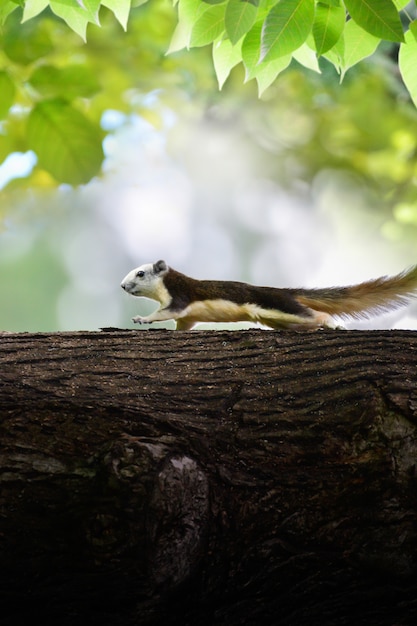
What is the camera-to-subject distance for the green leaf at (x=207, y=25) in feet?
6.20

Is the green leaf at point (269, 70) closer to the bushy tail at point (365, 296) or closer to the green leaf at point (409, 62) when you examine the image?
the green leaf at point (409, 62)

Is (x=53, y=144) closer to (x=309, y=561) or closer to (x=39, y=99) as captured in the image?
(x=39, y=99)

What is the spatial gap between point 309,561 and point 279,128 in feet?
18.5

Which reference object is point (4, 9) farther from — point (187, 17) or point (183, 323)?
point (183, 323)

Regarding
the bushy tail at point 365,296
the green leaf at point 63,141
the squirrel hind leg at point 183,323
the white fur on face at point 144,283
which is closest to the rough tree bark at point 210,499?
the green leaf at point 63,141

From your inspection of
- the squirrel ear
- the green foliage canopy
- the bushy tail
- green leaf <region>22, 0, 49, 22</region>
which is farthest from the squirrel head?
green leaf <region>22, 0, 49, 22</region>

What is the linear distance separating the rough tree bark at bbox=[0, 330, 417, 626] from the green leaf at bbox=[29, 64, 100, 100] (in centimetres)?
76

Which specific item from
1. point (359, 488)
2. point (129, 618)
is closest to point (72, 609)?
point (129, 618)

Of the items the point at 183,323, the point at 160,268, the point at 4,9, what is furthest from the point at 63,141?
the point at 160,268

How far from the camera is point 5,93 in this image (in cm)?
196

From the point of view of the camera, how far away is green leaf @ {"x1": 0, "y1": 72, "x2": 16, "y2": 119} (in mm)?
1958

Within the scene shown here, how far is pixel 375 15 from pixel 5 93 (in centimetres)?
93

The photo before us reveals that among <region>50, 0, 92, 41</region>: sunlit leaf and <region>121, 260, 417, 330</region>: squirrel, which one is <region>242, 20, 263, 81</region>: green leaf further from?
<region>121, 260, 417, 330</region>: squirrel

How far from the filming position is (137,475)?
1.39 m
